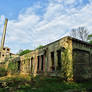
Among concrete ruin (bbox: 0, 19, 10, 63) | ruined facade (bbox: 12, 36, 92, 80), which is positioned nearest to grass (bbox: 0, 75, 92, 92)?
ruined facade (bbox: 12, 36, 92, 80)

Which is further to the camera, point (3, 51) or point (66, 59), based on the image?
point (3, 51)

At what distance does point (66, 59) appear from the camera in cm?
918

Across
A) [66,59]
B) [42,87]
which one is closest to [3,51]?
[66,59]

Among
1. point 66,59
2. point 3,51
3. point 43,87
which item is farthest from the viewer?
point 3,51

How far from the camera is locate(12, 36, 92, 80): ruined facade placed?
366 inches

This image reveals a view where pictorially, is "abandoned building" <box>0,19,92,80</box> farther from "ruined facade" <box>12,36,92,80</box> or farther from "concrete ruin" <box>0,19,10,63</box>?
"concrete ruin" <box>0,19,10,63</box>

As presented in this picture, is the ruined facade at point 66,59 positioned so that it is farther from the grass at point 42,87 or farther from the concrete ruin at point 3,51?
the concrete ruin at point 3,51

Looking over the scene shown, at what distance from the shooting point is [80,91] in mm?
5441

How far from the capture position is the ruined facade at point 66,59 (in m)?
9.31

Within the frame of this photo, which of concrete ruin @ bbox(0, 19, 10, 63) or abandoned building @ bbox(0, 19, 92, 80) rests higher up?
concrete ruin @ bbox(0, 19, 10, 63)

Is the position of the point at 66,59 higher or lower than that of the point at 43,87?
higher

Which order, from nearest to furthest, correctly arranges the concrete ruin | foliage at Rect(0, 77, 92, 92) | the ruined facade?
foliage at Rect(0, 77, 92, 92)
the ruined facade
the concrete ruin

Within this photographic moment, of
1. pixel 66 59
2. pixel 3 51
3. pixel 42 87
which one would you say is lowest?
pixel 42 87

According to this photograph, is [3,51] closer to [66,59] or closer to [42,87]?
[66,59]
